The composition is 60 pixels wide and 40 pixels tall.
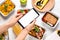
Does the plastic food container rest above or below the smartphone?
below

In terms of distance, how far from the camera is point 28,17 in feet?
4.49

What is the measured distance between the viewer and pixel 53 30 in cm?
141

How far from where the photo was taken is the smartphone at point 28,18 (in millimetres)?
1351

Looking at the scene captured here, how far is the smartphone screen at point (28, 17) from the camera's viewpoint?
135cm

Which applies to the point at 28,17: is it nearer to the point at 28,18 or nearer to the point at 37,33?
the point at 28,18

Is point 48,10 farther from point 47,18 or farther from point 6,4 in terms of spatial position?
point 6,4

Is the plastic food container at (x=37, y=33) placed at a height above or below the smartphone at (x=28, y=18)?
below

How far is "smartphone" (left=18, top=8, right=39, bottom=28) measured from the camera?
1.35 m

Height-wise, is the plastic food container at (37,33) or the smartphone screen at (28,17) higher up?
the smartphone screen at (28,17)

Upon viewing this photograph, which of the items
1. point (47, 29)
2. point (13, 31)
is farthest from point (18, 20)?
point (47, 29)

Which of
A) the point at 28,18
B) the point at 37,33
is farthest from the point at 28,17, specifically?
A: the point at 37,33

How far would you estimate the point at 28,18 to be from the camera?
1364 mm

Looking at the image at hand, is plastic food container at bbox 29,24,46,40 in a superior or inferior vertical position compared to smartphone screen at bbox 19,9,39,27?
inferior

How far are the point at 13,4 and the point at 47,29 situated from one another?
0.30 meters
